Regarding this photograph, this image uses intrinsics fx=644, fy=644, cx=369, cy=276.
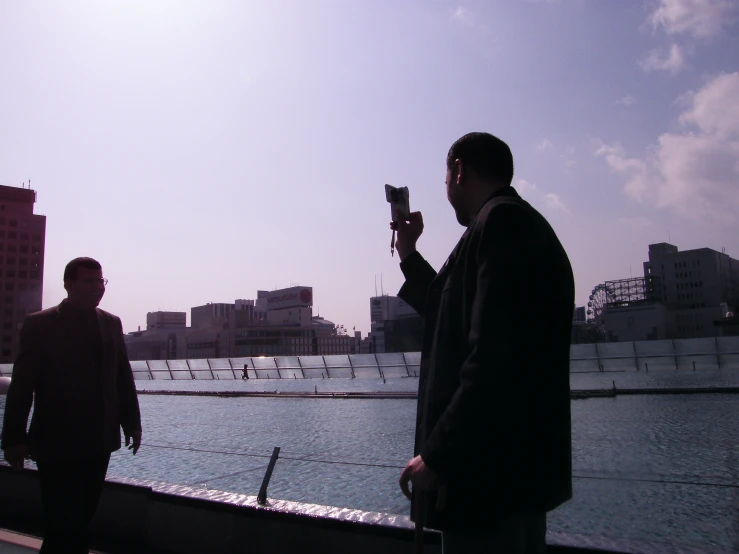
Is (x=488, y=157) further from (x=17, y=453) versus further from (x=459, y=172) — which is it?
(x=17, y=453)

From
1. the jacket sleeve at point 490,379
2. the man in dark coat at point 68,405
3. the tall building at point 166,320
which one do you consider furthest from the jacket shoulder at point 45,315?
the tall building at point 166,320

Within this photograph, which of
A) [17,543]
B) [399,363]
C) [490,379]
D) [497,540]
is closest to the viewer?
[490,379]

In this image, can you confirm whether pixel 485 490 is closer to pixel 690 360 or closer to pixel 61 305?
pixel 61 305

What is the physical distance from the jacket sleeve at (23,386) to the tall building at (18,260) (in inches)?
4041

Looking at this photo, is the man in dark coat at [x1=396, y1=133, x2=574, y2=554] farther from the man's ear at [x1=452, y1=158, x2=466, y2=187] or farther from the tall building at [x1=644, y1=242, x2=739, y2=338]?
the tall building at [x1=644, y1=242, x2=739, y2=338]

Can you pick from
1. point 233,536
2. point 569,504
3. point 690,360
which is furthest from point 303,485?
point 690,360

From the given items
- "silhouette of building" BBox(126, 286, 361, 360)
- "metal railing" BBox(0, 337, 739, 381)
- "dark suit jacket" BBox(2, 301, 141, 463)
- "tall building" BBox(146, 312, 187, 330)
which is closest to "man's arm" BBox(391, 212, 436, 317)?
"dark suit jacket" BBox(2, 301, 141, 463)

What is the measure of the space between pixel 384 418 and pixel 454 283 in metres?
12.7

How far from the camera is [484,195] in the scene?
1.78 m

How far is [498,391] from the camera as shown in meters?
1.44

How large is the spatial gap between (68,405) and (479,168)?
2237mm

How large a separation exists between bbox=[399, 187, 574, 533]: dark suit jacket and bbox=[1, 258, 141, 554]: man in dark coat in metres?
1.92

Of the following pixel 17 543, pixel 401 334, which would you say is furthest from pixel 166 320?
pixel 17 543

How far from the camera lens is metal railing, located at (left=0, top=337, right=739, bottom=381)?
25781 millimetres
